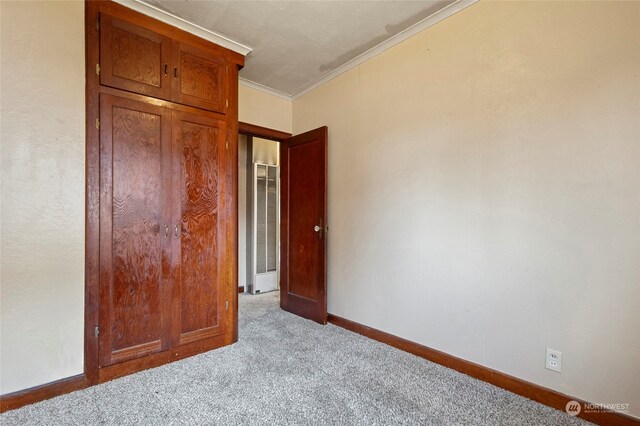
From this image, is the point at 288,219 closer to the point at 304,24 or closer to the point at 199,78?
the point at 199,78

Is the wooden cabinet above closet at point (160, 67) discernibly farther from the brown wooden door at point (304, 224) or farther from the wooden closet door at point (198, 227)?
the brown wooden door at point (304, 224)

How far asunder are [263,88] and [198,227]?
6.58ft

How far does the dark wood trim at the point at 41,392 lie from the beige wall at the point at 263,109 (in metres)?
2.72

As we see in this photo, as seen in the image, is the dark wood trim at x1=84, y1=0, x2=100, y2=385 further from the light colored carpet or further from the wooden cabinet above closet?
the light colored carpet

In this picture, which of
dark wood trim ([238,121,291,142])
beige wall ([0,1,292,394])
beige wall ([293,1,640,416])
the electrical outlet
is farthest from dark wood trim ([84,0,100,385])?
the electrical outlet

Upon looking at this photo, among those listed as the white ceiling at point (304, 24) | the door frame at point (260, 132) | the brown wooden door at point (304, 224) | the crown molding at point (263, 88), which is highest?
the white ceiling at point (304, 24)

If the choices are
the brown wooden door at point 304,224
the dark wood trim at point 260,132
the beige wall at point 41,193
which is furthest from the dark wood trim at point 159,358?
the dark wood trim at point 260,132

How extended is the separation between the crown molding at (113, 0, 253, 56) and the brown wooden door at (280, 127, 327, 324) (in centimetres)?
113

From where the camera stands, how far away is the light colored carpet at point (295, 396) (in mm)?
1641

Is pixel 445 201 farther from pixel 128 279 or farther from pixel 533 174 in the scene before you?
pixel 128 279

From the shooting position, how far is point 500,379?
194 centimetres

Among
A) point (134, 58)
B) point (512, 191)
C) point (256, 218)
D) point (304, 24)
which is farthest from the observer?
point (256, 218)

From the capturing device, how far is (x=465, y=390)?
6.27 ft

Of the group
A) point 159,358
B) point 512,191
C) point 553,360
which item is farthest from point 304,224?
point 553,360
